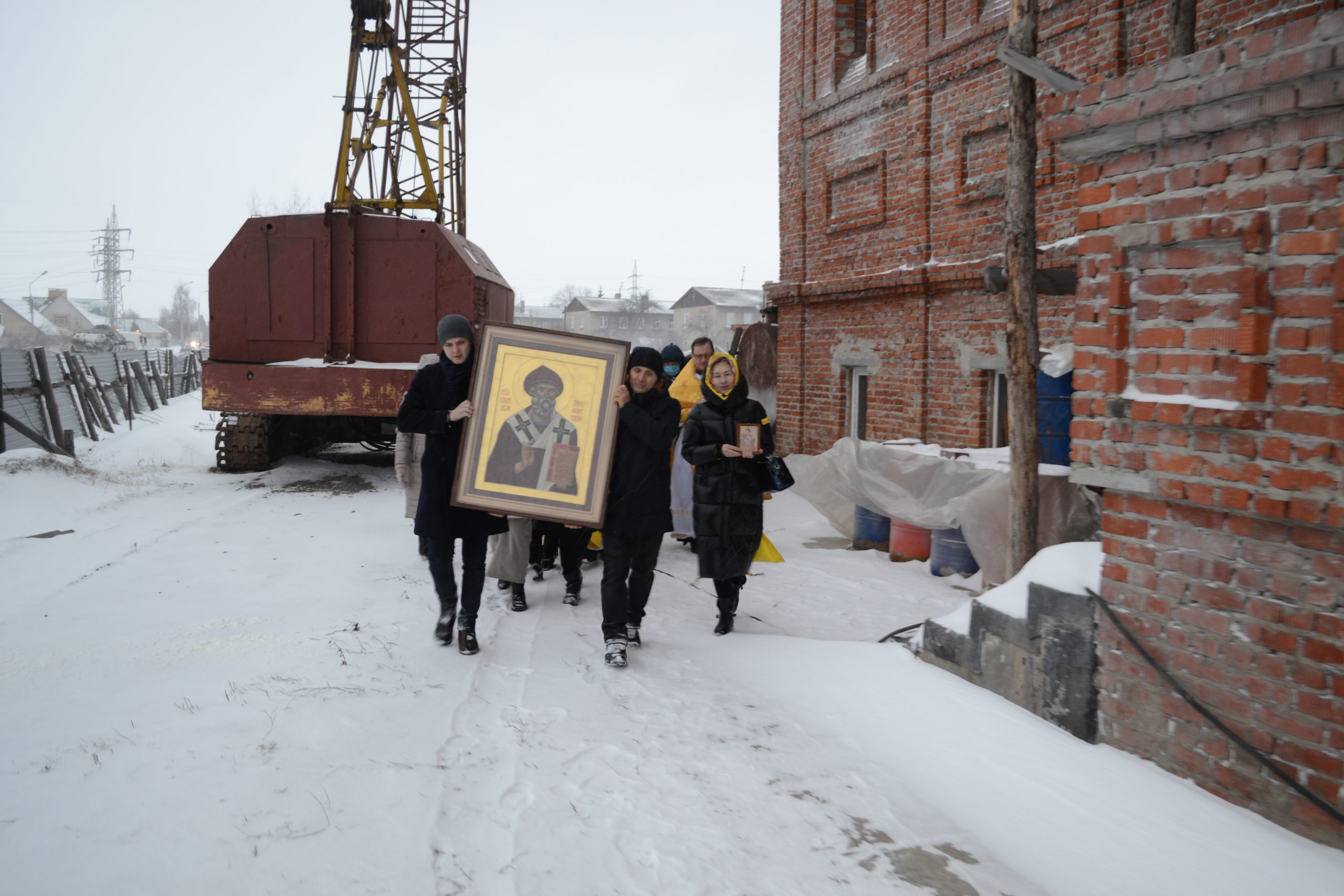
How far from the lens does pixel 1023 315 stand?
541 centimetres

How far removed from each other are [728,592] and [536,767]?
2.28 metres

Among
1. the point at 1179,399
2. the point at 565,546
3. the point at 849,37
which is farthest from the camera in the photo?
the point at 849,37

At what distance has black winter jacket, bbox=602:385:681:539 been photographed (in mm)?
4656

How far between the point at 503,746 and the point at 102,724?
1605mm

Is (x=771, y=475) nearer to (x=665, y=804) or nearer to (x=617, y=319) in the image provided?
(x=665, y=804)

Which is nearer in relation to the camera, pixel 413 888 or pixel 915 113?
pixel 413 888

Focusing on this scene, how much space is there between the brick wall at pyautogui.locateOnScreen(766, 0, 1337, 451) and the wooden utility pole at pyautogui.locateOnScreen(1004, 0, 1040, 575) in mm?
2277

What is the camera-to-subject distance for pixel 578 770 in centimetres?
324

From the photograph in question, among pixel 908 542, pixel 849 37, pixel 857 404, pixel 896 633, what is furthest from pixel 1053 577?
pixel 849 37

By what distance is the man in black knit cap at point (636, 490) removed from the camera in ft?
15.2

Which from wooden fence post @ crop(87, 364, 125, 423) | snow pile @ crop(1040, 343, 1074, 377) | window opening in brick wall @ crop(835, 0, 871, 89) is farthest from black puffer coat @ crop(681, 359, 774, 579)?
wooden fence post @ crop(87, 364, 125, 423)

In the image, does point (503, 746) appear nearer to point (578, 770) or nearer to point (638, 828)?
point (578, 770)

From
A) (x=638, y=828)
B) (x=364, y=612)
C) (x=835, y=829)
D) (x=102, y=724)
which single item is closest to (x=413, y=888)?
(x=638, y=828)

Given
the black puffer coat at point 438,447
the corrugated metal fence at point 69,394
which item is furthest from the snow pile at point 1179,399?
the corrugated metal fence at point 69,394
